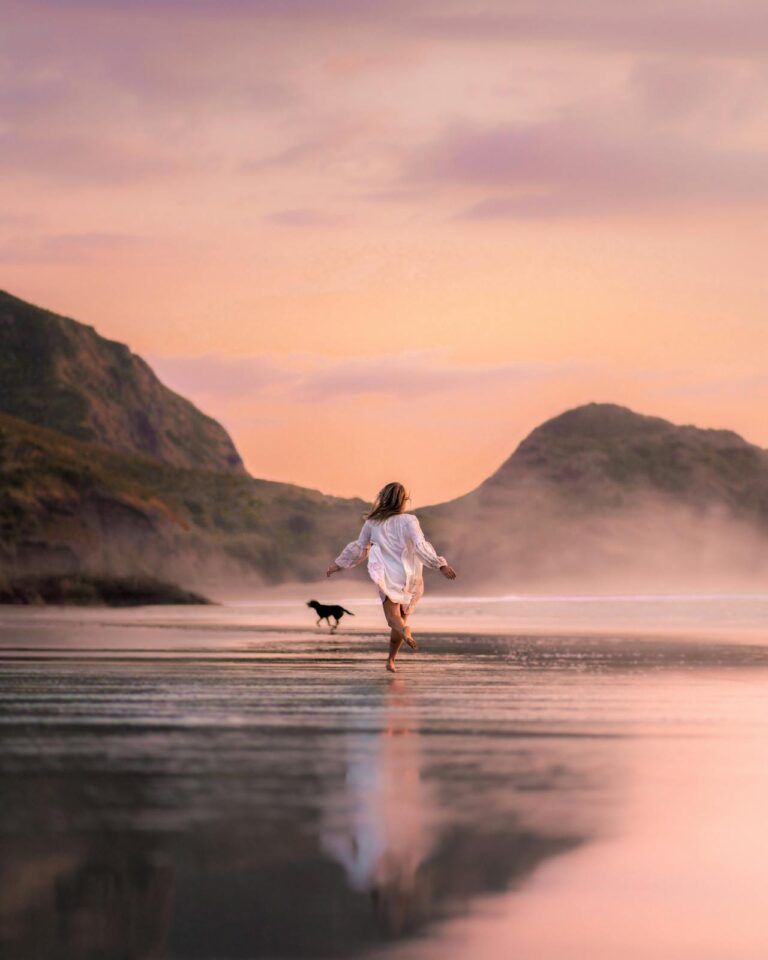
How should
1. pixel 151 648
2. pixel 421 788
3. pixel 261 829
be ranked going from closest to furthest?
pixel 261 829 → pixel 421 788 → pixel 151 648

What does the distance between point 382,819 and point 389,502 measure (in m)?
13.8

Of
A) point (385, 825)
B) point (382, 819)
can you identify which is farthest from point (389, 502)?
point (385, 825)

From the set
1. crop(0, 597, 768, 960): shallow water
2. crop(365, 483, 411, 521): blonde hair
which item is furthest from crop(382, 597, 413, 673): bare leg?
crop(0, 597, 768, 960): shallow water

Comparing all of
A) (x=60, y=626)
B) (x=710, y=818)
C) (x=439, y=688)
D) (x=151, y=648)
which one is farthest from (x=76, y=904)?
(x=60, y=626)

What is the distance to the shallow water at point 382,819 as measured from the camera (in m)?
6.60

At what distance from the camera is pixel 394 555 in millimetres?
22641

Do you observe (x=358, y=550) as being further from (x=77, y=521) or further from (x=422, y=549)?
(x=77, y=521)

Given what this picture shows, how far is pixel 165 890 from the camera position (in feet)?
23.6

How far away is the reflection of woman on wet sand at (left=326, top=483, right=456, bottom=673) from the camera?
73.9 feet

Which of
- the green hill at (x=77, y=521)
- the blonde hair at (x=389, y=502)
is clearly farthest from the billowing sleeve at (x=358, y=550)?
the green hill at (x=77, y=521)

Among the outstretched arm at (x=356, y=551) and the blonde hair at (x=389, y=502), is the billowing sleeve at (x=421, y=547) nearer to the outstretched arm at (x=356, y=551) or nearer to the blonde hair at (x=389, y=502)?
the blonde hair at (x=389, y=502)

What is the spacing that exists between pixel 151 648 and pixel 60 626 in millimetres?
13705

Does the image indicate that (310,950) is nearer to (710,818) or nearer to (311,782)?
(710,818)

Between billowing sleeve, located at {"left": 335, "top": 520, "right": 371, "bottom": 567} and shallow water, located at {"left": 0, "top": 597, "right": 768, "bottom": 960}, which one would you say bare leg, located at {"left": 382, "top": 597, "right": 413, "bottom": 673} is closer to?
billowing sleeve, located at {"left": 335, "top": 520, "right": 371, "bottom": 567}
